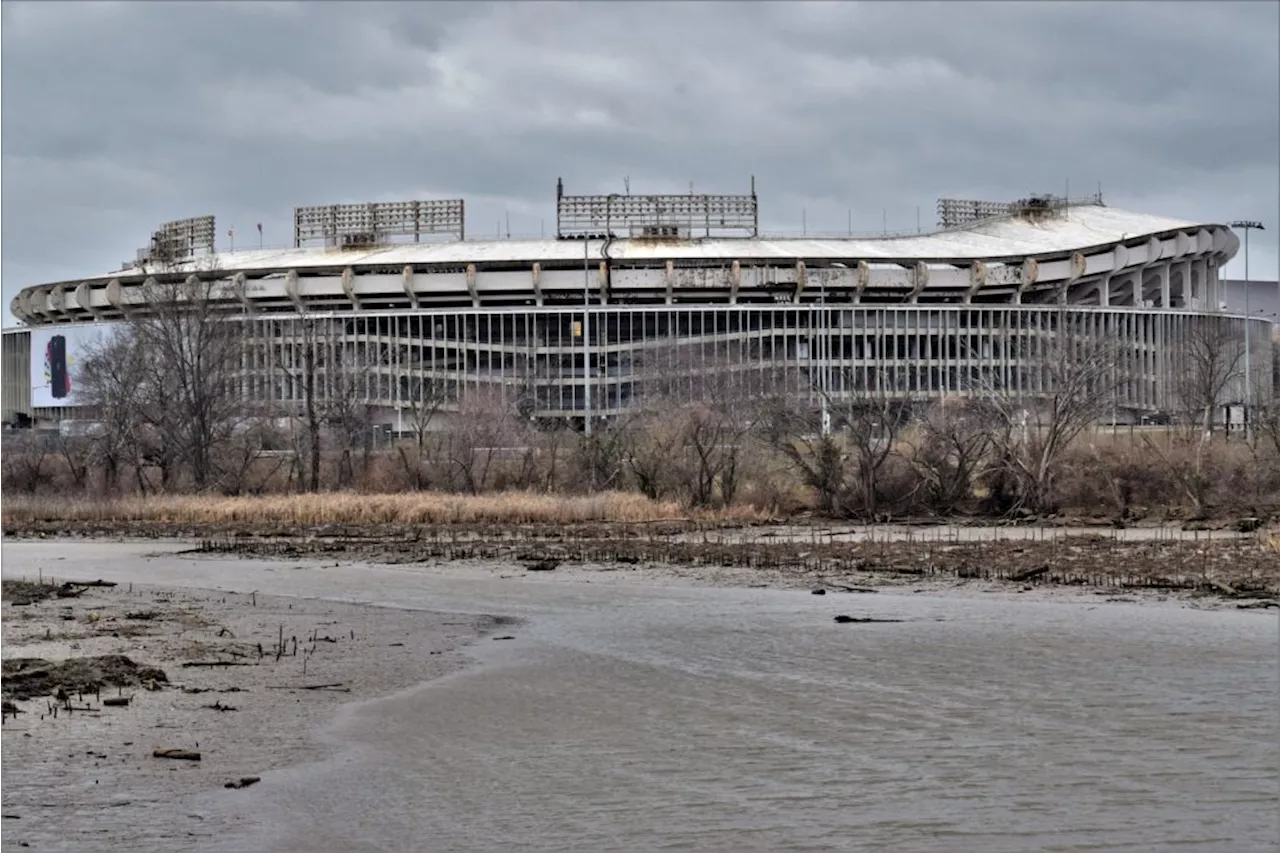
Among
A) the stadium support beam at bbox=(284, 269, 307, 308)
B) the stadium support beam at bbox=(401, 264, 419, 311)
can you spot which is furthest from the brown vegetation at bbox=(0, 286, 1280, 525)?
Result: the stadium support beam at bbox=(284, 269, 307, 308)

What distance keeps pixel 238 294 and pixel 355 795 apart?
11861 cm

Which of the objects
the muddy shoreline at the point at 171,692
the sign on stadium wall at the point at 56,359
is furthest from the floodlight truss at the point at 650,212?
the muddy shoreline at the point at 171,692

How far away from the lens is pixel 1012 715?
62.6 feet

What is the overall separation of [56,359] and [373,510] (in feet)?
303

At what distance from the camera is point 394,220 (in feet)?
472

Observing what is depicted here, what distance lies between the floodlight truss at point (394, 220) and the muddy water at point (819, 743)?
11873 cm

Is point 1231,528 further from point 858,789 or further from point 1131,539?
point 858,789

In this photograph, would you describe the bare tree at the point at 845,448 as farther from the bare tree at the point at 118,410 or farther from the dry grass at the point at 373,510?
the bare tree at the point at 118,410

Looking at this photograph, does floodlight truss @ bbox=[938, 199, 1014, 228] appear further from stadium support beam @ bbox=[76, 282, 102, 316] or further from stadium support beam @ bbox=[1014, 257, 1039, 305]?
stadium support beam @ bbox=[76, 282, 102, 316]

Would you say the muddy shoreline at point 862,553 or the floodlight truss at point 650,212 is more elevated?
the floodlight truss at point 650,212

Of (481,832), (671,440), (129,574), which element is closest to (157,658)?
(481,832)

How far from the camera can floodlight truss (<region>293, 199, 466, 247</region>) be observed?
470 ft

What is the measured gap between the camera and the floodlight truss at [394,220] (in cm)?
14312

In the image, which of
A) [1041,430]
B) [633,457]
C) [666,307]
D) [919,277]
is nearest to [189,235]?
[666,307]
